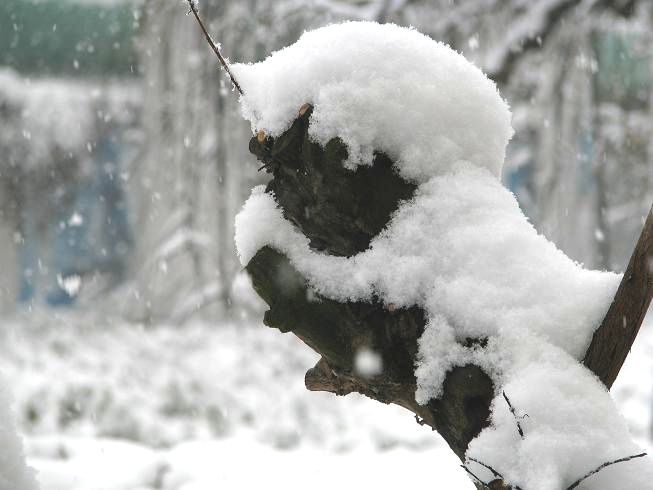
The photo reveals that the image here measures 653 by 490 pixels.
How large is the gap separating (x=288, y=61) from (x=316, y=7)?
3.30 m

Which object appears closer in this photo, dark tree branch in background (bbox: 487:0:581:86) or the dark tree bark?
the dark tree bark

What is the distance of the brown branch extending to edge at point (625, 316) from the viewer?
815 millimetres

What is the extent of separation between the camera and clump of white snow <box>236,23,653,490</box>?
0.79 meters

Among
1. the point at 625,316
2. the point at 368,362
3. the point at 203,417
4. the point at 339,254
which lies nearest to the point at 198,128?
the point at 203,417

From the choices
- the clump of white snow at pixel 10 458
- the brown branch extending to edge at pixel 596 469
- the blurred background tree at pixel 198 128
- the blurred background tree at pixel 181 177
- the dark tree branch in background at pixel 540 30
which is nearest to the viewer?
the brown branch extending to edge at pixel 596 469

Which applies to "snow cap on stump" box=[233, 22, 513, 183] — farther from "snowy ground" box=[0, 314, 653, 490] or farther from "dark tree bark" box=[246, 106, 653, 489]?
"snowy ground" box=[0, 314, 653, 490]

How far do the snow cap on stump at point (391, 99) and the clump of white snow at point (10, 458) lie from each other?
31.7 inches

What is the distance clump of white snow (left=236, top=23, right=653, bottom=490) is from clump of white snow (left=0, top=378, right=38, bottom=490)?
0.64 m

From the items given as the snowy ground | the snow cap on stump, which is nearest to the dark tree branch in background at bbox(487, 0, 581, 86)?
the snowy ground

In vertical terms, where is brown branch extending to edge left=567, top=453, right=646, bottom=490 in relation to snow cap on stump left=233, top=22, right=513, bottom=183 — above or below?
below

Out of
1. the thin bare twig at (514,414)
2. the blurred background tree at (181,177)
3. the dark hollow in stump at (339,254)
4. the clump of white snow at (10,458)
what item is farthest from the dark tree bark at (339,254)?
the blurred background tree at (181,177)

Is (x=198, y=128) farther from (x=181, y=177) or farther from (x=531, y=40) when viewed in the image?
(x=531, y=40)

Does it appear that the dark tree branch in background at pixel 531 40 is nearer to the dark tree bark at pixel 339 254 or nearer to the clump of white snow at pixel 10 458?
the dark tree bark at pixel 339 254

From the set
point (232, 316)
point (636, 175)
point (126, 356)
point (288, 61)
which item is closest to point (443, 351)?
point (288, 61)
